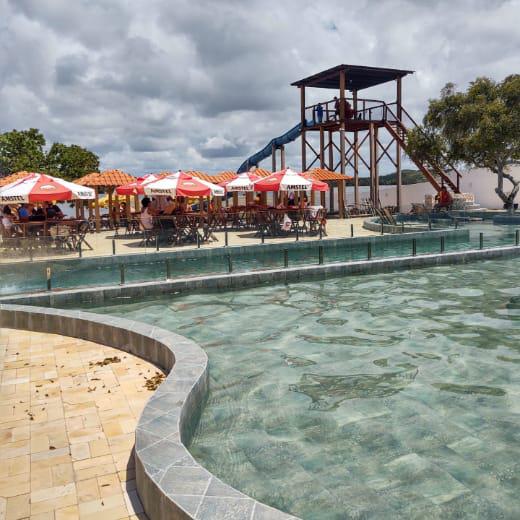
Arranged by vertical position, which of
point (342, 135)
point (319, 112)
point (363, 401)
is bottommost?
point (363, 401)

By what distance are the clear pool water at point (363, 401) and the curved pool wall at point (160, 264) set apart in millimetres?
1405

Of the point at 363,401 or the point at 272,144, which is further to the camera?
the point at 272,144

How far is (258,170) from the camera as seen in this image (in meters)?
26.7

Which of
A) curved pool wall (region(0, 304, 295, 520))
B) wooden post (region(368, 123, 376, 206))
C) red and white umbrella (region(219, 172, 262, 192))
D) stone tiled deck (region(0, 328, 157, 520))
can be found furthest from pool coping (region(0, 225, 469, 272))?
wooden post (region(368, 123, 376, 206))

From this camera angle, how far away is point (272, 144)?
43281 mm

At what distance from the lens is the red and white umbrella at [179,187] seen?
17.9 metres

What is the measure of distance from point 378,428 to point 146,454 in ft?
8.28

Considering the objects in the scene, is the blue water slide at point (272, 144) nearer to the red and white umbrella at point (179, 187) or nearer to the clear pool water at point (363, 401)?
the red and white umbrella at point (179, 187)

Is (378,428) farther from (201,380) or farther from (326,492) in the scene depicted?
(201,380)

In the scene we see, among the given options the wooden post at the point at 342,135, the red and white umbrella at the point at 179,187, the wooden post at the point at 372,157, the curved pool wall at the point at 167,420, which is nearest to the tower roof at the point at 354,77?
the wooden post at the point at 342,135

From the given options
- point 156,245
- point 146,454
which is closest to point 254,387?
point 146,454

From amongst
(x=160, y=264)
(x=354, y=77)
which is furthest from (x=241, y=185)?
(x=354, y=77)

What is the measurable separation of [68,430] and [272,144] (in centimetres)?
3993

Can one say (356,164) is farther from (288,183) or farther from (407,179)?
(288,183)
